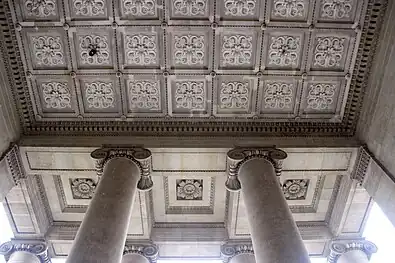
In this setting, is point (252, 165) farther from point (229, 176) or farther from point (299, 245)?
point (299, 245)

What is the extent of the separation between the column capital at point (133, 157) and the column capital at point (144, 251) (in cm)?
427

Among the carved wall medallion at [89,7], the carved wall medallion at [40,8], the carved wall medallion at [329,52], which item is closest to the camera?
the carved wall medallion at [40,8]

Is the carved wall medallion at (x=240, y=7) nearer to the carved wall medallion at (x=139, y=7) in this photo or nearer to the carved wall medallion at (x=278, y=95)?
the carved wall medallion at (x=139, y=7)

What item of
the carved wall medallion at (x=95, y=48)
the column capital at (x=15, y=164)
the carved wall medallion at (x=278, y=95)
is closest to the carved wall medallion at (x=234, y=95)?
the carved wall medallion at (x=278, y=95)

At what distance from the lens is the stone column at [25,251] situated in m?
16.2

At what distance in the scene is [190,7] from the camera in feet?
43.0

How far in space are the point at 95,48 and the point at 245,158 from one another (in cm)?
599

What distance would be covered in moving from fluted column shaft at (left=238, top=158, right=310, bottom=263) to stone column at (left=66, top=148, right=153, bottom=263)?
10.9ft

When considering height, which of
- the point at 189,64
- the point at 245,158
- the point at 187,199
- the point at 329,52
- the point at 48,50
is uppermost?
the point at 48,50

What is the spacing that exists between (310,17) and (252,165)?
4.98 m

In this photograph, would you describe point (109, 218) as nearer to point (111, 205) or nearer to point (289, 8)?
point (111, 205)

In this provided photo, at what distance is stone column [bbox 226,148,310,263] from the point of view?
9961 mm

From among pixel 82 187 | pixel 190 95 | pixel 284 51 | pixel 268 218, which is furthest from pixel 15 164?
pixel 284 51

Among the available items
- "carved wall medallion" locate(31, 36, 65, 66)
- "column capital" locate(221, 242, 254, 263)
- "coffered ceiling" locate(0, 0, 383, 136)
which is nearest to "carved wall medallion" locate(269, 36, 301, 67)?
"coffered ceiling" locate(0, 0, 383, 136)
